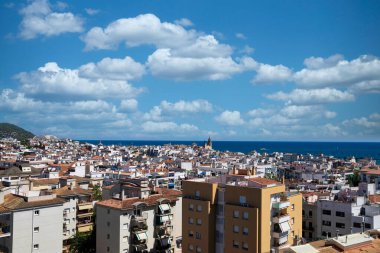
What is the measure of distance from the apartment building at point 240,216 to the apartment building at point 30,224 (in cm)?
1295

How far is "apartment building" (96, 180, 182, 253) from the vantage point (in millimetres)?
46031

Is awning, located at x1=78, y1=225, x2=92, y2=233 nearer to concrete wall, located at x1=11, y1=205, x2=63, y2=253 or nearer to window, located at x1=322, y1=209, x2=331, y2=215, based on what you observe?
concrete wall, located at x1=11, y1=205, x2=63, y2=253

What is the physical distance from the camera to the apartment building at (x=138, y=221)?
46.0m

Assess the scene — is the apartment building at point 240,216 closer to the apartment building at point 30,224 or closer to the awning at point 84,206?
the apartment building at point 30,224

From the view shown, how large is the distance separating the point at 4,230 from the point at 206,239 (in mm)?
18692

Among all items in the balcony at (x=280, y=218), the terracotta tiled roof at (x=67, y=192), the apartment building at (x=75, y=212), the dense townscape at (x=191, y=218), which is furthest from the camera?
the terracotta tiled roof at (x=67, y=192)

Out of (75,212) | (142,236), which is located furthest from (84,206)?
(142,236)

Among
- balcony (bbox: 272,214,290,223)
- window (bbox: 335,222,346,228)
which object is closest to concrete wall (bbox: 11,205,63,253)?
balcony (bbox: 272,214,290,223)

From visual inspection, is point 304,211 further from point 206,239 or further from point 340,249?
point 340,249

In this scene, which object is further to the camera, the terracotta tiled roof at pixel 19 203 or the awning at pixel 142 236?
the awning at pixel 142 236

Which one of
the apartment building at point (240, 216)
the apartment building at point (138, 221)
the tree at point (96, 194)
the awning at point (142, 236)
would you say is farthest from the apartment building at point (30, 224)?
the tree at point (96, 194)

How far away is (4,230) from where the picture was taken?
40.5 m

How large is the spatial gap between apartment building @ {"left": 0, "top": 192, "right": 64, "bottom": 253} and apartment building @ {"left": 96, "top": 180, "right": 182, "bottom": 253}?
5.34m

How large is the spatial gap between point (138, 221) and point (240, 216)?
539 inches
